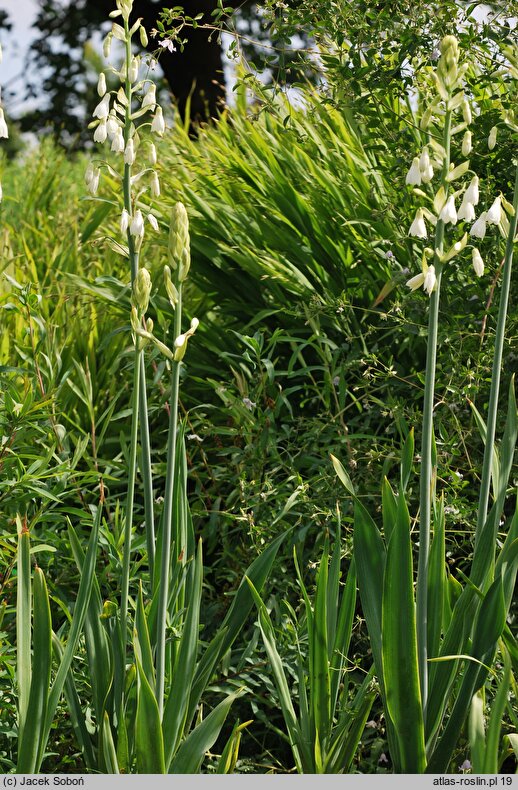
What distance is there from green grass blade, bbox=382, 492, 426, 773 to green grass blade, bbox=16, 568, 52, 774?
679 mm

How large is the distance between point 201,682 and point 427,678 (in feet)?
1.63

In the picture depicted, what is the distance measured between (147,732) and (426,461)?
0.76m

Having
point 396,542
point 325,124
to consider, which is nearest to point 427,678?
point 396,542

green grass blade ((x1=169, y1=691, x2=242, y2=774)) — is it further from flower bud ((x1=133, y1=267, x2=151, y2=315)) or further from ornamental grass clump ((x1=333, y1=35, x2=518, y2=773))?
flower bud ((x1=133, y1=267, x2=151, y2=315))

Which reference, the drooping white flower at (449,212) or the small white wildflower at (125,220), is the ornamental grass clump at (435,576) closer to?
the drooping white flower at (449,212)

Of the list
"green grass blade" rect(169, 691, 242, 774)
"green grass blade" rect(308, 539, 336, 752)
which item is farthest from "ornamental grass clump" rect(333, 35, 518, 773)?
"green grass blade" rect(169, 691, 242, 774)

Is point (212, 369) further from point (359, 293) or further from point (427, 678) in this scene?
point (427, 678)

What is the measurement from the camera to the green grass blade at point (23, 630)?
70.4 inches

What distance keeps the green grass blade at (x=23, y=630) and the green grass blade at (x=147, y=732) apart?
0.89 feet

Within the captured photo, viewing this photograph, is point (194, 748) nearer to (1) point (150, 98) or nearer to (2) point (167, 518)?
(2) point (167, 518)

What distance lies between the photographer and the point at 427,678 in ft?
6.15

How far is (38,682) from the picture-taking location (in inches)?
67.1

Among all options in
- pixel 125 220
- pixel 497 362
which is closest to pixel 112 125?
pixel 125 220

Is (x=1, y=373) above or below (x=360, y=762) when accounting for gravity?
above
